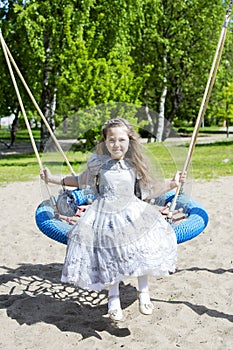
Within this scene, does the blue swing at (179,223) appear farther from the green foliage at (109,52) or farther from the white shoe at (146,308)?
the green foliage at (109,52)

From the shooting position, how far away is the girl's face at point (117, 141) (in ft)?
10.6

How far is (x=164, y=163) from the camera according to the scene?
151 inches

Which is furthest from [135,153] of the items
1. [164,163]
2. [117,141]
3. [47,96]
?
[47,96]

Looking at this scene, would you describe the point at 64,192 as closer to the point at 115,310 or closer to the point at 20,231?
the point at 115,310

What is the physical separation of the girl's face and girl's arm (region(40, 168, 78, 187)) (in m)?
0.37

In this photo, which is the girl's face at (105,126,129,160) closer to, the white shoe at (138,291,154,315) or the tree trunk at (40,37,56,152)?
the white shoe at (138,291,154,315)

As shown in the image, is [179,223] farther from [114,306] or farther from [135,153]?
[114,306]

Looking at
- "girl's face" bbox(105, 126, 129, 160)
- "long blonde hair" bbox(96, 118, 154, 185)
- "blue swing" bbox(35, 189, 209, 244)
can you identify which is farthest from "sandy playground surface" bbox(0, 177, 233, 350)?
"girl's face" bbox(105, 126, 129, 160)

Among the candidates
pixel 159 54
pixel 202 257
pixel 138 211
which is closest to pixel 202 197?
pixel 202 257

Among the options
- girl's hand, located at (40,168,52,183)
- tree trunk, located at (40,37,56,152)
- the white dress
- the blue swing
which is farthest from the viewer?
tree trunk, located at (40,37,56,152)

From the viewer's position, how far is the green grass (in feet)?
12.1

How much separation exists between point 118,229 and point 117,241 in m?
0.07

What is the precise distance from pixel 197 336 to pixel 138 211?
0.86 meters

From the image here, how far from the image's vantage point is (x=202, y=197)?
779cm
